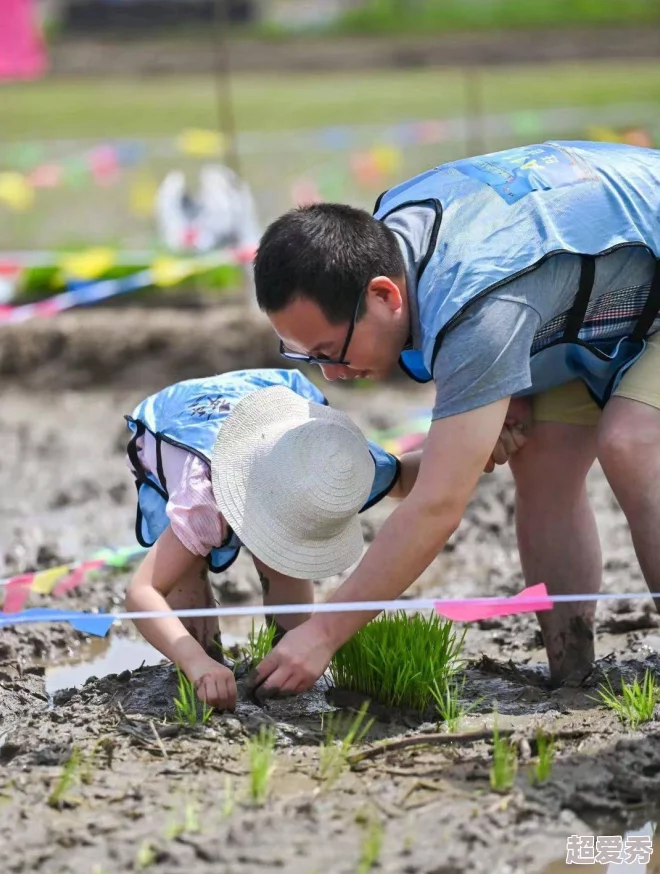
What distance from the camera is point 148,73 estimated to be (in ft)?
85.4

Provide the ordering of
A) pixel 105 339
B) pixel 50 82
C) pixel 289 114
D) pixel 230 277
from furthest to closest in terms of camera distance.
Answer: pixel 50 82, pixel 289 114, pixel 230 277, pixel 105 339

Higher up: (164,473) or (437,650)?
(164,473)

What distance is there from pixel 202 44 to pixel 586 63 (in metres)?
9.34

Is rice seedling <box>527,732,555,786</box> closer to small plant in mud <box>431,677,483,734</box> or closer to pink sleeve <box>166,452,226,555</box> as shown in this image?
small plant in mud <box>431,677,483,734</box>

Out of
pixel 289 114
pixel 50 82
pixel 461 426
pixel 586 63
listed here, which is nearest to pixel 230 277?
pixel 461 426

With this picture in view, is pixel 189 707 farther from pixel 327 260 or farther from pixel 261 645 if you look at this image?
pixel 327 260

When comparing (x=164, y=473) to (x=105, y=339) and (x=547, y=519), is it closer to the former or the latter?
(x=547, y=519)

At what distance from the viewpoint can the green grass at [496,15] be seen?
28000 mm

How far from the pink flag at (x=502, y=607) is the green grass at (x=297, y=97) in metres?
16.1

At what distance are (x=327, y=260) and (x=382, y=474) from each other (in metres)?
0.87

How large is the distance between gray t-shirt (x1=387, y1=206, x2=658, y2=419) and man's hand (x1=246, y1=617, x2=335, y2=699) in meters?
0.65

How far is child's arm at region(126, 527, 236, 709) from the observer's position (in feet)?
11.2

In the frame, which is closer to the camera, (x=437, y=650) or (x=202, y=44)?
(x=437, y=650)

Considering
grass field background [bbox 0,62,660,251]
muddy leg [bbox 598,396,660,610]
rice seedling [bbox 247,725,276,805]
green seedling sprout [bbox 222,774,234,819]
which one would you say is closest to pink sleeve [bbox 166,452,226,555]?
rice seedling [bbox 247,725,276,805]
